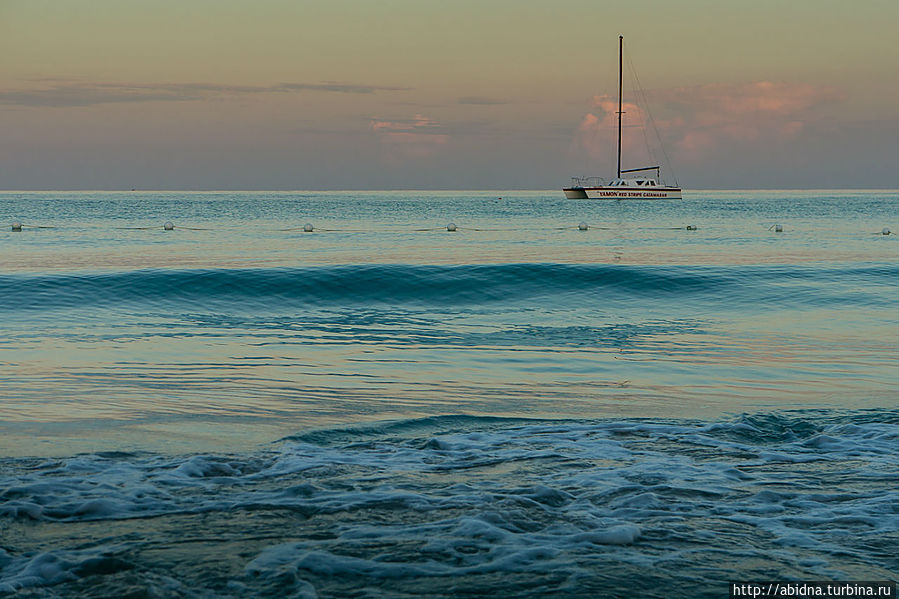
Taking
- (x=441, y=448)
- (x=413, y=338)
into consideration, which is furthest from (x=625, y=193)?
(x=441, y=448)

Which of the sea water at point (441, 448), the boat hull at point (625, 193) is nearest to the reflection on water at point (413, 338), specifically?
the sea water at point (441, 448)

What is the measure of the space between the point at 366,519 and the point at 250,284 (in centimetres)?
1499

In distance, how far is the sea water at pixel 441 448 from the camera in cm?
414

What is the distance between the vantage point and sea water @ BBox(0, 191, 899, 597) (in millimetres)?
4137

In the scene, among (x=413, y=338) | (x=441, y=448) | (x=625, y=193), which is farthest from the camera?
(x=625, y=193)

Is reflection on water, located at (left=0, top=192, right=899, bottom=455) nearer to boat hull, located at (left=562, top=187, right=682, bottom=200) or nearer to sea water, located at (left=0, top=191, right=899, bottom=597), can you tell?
sea water, located at (left=0, top=191, right=899, bottom=597)

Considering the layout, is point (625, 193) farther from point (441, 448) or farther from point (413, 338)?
point (441, 448)

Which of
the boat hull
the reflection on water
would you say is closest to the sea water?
the reflection on water

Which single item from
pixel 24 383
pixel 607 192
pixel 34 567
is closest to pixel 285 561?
pixel 34 567

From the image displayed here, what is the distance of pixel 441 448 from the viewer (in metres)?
6.35

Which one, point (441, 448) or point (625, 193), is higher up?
point (625, 193)

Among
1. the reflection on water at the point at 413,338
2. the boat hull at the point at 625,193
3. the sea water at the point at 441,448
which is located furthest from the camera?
the boat hull at the point at 625,193

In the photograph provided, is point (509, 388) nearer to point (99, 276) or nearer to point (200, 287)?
point (200, 287)

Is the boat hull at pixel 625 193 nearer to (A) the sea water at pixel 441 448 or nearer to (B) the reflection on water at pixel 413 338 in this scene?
(B) the reflection on water at pixel 413 338
